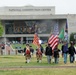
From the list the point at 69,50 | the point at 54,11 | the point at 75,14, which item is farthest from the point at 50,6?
the point at 69,50

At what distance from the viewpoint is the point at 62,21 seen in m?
117

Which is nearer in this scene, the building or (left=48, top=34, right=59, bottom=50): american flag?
(left=48, top=34, right=59, bottom=50): american flag

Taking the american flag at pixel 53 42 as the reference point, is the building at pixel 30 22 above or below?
A: above

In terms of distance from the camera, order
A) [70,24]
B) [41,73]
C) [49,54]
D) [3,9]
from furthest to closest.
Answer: [3,9], [70,24], [49,54], [41,73]

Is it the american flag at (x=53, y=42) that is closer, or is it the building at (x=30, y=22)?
the american flag at (x=53, y=42)

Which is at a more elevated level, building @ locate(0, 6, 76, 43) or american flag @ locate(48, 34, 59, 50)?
building @ locate(0, 6, 76, 43)

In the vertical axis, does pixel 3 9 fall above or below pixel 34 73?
above

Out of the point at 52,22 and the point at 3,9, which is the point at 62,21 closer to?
the point at 52,22

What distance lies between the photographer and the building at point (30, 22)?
11200 centimetres

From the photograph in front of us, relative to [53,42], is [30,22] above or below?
above

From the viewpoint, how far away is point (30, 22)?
4552 inches

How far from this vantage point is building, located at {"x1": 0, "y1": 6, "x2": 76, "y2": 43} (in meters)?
112

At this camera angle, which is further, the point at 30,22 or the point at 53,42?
the point at 30,22

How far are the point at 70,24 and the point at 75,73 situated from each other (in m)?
95.1
